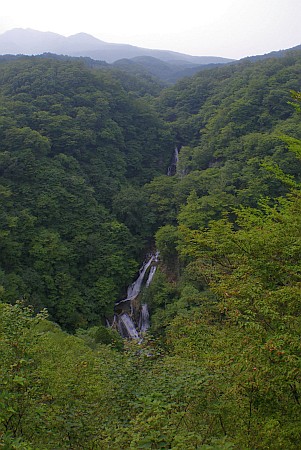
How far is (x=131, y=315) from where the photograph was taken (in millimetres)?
21047

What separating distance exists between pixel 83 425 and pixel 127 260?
18.2m

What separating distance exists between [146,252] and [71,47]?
145 m

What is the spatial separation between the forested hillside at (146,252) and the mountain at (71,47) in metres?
102

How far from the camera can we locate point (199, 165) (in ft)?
95.9

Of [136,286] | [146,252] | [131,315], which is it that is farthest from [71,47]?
[131,315]

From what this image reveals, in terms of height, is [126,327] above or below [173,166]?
below

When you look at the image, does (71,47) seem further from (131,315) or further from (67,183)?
(131,315)

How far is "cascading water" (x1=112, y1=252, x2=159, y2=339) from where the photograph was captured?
20.0 metres

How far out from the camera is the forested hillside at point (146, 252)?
4.68m

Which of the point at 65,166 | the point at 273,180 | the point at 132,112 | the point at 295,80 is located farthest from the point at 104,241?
the point at 295,80

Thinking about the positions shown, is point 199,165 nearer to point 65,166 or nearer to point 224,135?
point 224,135

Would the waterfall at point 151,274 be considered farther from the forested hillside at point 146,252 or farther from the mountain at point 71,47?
the mountain at point 71,47

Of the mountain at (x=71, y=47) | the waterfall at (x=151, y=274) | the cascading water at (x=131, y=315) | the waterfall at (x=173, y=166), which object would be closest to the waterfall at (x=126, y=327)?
the cascading water at (x=131, y=315)

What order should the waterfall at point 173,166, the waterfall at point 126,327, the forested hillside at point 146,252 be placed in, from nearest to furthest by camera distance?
the forested hillside at point 146,252
the waterfall at point 126,327
the waterfall at point 173,166
